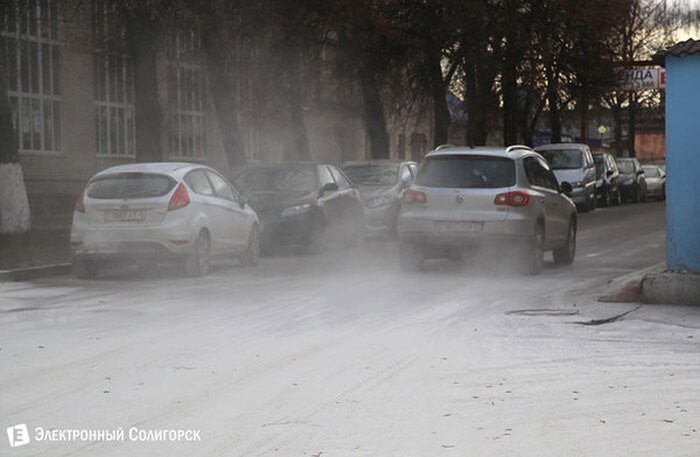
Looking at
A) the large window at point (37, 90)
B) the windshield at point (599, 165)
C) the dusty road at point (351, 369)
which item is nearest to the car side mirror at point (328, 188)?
the dusty road at point (351, 369)

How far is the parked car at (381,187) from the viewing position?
24812mm

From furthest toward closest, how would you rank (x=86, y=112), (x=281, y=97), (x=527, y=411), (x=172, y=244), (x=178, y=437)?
1. (x=86, y=112)
2. (x=281, y=97)
3. (x=172, y=244)
4. (x=527, y=411)
5. (x=178, y=437)

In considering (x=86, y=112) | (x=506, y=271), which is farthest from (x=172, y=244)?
(x=86, y=112)

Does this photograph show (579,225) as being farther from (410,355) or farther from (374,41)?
(410,355)

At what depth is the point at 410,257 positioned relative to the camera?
16625 millimetres

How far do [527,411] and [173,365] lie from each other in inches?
107

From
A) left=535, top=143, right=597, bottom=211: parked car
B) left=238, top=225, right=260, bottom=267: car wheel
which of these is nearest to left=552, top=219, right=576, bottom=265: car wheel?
left=238, top=225, right=260, bottom=267: car wheel

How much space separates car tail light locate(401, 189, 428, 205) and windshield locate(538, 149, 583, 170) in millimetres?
23409

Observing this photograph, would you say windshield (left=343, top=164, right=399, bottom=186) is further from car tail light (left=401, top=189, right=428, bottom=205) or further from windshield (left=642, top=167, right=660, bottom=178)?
windshield (left=642, top=167, right=660, bottom=178)

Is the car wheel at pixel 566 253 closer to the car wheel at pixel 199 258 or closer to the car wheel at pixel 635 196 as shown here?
the car wheel at pixel 199 258

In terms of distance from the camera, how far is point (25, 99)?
35.4 m

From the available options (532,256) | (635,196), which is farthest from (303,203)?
(635,196)

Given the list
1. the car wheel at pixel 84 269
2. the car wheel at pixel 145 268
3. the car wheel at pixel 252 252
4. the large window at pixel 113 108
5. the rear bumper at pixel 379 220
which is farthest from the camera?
the large window at pixel 113 108

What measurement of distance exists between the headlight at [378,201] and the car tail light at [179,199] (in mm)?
8827
